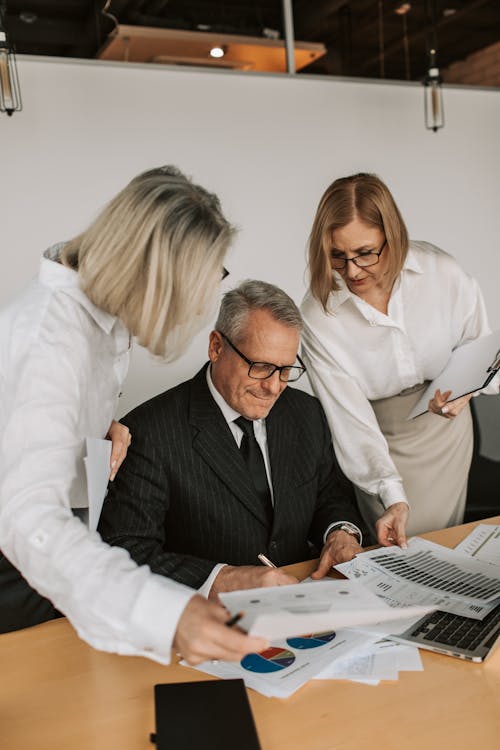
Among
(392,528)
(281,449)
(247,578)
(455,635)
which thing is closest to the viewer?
(455,635)

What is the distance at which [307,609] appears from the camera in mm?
1237

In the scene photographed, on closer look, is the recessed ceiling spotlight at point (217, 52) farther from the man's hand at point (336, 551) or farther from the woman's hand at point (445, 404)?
the man's hand at point (336, 551)

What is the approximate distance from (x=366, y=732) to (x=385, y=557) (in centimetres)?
73

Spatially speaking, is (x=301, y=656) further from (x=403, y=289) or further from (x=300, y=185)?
(x=300, y=185)

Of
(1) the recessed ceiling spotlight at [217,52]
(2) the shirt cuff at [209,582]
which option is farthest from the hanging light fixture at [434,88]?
(2) the shirt cuff at [209,582]

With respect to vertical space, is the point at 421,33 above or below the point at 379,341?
above

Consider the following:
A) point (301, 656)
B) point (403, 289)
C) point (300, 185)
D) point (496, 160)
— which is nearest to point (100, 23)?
point (300, 185)

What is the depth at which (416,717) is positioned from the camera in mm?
1369

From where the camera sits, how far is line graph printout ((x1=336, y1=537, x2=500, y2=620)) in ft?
5.66

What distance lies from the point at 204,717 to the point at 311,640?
383 mm

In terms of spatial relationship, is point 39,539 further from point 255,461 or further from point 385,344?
point 385,344

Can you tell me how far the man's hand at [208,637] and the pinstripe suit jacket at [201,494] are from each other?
0.83 metres

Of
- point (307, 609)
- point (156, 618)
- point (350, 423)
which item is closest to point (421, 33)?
point (350, 423)

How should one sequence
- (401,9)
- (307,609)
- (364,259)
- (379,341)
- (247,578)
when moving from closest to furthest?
(307,609) → (247,578) → (364,259) → (379,341) → (401,9)
